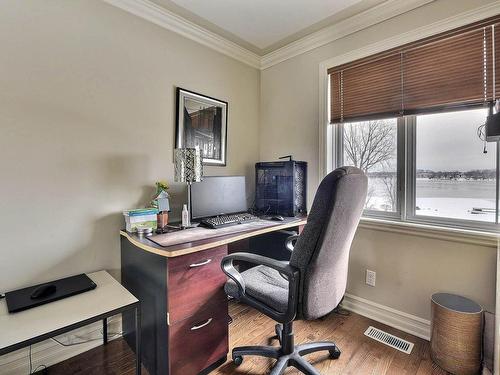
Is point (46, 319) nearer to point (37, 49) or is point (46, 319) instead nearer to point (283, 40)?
point (37, 49)

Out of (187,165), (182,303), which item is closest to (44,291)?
(182,303)

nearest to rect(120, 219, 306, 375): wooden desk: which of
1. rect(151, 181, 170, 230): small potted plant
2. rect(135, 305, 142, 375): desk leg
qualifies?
rect(135, 305, 142, 375): desk leg

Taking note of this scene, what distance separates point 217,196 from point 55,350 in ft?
4.69

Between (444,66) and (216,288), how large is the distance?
6.76ft

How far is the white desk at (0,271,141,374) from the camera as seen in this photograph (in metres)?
0.97

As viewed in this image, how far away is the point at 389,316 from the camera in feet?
6.33

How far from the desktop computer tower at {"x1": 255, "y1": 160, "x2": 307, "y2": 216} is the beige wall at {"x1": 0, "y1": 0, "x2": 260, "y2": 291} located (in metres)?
0.79

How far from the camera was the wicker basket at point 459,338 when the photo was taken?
1436mm

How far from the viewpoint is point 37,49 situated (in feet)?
4.79

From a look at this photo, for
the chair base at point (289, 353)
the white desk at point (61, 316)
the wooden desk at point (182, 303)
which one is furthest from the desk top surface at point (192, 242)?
the chair base at point (289, 353)

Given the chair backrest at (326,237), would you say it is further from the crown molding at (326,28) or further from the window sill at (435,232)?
the crown molding at (326,28)

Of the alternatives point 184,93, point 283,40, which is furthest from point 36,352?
point 283,40

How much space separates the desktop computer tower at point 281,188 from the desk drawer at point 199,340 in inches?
40.9

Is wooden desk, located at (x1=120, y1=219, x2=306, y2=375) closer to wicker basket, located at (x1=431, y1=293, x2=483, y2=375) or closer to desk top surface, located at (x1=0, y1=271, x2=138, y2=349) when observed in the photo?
desk top surface, located at (x1=0, y1=271, x2=138, y2=349)
